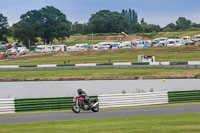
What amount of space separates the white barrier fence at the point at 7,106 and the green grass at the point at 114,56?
4828 cm

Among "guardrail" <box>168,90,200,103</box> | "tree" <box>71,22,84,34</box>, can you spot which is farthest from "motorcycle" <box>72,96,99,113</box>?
"tree" <box>71,22,84,34</box>

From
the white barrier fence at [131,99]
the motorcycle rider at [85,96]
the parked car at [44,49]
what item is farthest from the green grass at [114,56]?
the motorcycle rider at [85,96]

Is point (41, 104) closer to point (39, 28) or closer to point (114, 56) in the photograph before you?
point (114, 56)

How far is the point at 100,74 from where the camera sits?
51.9 meters

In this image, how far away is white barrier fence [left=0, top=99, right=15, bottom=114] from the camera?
21.8m

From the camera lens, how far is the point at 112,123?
1667cm

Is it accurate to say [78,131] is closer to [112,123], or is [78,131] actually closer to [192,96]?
[112,123]

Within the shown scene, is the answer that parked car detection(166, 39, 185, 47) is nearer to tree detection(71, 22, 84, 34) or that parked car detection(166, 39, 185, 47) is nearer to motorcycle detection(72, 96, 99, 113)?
motorcycle detection(72, 96, 99, 113)

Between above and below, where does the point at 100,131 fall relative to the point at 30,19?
below

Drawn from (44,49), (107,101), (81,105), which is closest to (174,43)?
(44,49)

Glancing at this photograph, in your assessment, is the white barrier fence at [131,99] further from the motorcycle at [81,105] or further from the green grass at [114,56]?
the green grass at [114,56]

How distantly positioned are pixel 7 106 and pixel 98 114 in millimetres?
5443

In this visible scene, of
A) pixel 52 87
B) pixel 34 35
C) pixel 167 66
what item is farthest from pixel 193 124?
pixel 34 35

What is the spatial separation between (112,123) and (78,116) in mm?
3476
